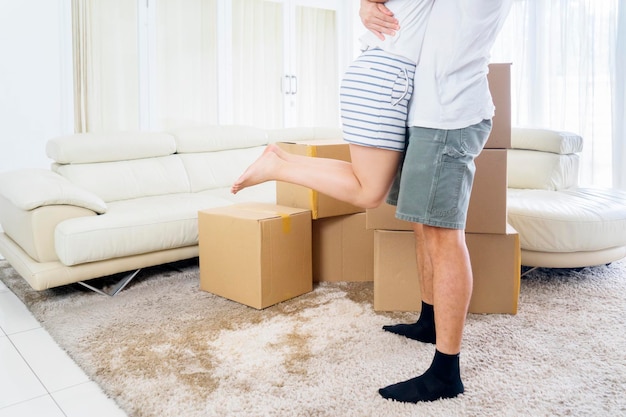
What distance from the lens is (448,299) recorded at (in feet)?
4.80

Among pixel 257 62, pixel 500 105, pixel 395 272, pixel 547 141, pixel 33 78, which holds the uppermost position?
pixel 257 62

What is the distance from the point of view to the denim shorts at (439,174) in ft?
4.74

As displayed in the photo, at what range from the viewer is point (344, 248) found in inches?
103

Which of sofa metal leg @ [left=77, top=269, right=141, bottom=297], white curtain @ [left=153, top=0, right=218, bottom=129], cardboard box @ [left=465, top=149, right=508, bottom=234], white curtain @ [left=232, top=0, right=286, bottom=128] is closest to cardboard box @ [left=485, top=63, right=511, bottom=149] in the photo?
cardboard box @ [left=465, top=149, right=508, bottom=234]

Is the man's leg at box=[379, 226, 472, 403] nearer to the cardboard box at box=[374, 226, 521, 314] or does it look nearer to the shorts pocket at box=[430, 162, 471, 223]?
the shorts pocket at box=[430, 162, 471, 223]

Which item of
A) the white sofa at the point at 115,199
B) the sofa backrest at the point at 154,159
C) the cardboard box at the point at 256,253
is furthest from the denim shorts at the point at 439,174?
the sofa backrest at the point at 154,159

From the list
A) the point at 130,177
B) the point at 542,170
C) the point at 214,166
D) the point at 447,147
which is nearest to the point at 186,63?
the point at 214,166

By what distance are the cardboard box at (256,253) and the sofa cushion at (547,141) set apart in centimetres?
156

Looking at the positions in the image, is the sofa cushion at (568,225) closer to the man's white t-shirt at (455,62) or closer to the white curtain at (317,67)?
the man's white t-shirt at (455,62)

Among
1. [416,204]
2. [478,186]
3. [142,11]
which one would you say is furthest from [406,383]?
[142,11]

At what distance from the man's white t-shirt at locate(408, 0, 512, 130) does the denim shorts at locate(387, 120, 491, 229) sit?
3 centimetres

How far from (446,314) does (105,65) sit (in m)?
3.28

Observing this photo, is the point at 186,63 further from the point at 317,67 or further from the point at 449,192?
the point at 449,192

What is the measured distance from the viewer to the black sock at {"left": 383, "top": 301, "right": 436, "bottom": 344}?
188 cm
